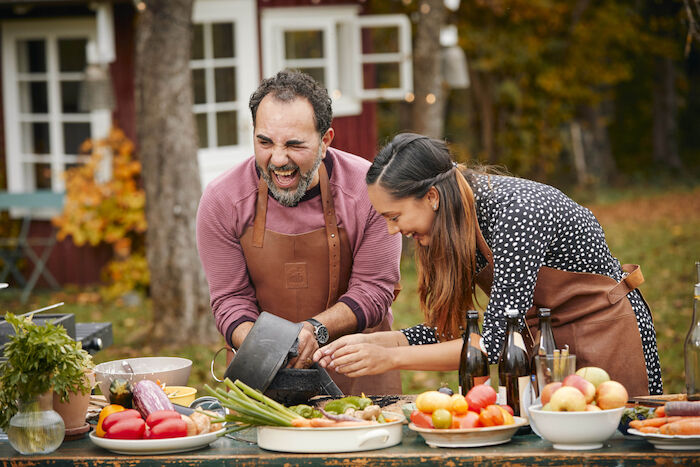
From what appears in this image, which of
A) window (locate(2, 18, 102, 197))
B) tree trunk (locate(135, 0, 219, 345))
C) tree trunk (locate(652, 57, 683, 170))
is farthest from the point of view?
tree trunk (locate(652, 57, 683, 170))

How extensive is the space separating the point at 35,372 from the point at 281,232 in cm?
117

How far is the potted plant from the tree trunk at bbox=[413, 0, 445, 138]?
28.2 ft

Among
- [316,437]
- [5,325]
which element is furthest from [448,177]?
[5,325]

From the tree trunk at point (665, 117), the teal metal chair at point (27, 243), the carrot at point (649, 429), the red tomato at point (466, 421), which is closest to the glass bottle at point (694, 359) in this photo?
the carrot at point (649, 429)

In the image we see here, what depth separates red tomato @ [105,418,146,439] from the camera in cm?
259

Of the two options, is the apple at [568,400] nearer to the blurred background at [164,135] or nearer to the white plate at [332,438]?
the white plate at [332,438]

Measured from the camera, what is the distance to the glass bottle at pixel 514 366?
107 inches

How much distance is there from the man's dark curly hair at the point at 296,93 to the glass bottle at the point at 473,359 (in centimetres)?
97

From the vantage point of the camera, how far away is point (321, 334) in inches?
128

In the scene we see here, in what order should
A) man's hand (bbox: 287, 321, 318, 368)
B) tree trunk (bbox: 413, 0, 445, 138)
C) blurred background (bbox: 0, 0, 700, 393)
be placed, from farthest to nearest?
tree trunk (bbox: 413, 0, 445, 138) < blurred background (bbox: 0, 0, 700, 393) < man's hand (bbox: 287, 321, 318, 368)

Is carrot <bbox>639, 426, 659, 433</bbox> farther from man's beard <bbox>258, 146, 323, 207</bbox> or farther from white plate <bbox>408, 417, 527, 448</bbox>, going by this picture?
man's beard <bbox>258, 146, 323, 207</bbox>

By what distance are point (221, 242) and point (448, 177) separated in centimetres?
99

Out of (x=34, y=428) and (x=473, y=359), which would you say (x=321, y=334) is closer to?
(x=473, y=359)

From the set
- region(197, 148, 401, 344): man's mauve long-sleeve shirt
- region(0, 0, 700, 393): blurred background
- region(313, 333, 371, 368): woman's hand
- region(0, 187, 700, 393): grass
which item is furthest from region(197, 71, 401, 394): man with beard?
region(0, 0, 700, 393): blurred background
